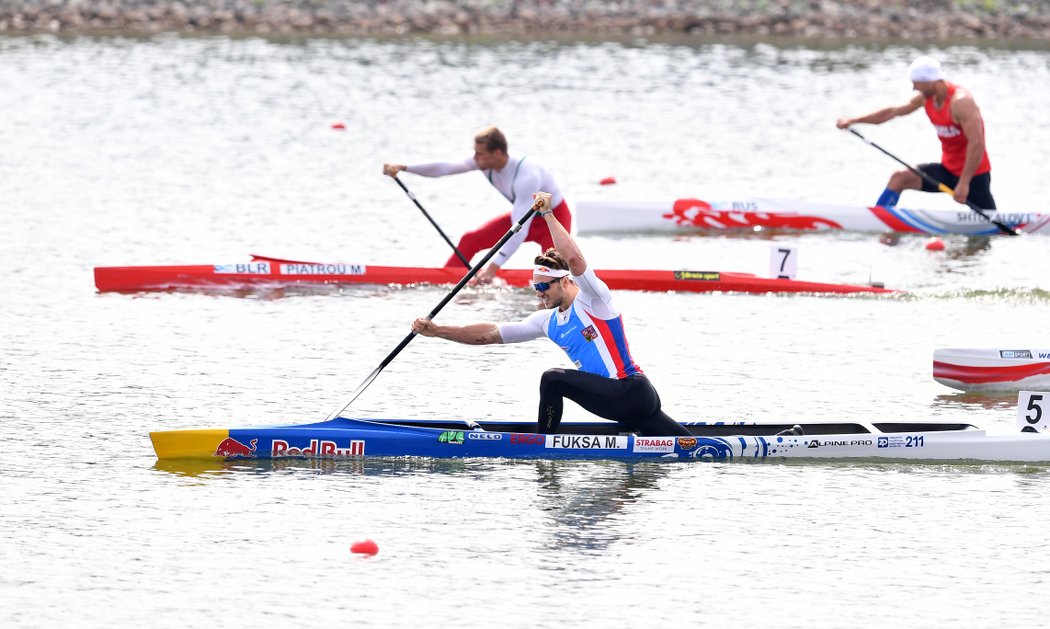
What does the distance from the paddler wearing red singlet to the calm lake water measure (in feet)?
2.63

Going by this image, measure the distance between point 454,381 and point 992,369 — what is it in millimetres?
4650

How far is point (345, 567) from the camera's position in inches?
412

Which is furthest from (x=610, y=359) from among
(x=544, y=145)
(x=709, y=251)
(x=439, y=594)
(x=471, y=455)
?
(x=544, y=145)

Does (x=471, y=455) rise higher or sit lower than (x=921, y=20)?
lower

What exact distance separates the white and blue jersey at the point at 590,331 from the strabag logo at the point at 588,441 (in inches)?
20.3

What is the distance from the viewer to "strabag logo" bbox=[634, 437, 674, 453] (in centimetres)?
1212

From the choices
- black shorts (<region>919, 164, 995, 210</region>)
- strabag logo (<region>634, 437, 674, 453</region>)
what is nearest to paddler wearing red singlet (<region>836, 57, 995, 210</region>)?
black shorts (<region>919, 164, 995, 210</region>)

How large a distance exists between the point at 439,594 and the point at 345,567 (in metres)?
0.74

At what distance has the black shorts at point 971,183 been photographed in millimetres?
20156

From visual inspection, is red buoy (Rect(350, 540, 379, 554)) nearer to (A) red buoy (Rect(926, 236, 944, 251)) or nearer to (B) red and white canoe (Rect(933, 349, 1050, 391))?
(B) red and white canoe (Rect(933, 349, 1050, 391))

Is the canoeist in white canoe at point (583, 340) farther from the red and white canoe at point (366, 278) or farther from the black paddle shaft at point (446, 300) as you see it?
the red and white canoe at point (366, 278)

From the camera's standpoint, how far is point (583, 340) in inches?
468

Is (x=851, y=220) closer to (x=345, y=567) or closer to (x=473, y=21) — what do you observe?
(x=345, y=567)

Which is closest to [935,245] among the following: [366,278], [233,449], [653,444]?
[366,278]
